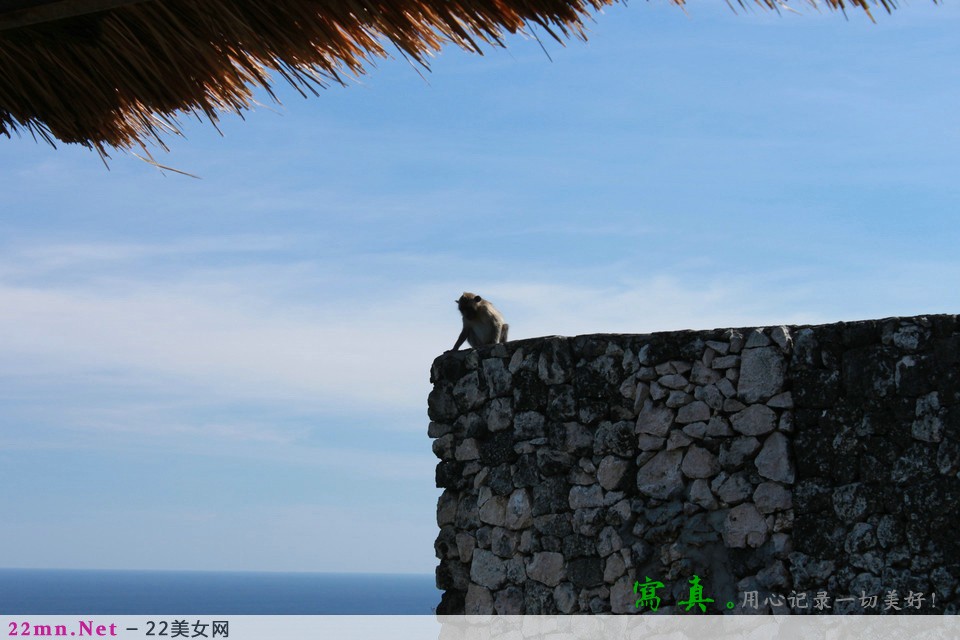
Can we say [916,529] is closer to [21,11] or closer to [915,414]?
[915,414]

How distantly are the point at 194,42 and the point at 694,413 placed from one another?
499cm

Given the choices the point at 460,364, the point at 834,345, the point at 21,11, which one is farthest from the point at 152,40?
the point at 460,364

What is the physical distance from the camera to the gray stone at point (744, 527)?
21.9 feet

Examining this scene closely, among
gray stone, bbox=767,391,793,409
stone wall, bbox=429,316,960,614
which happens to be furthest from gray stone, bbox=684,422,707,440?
gray stone, bbox=767,391,793,409

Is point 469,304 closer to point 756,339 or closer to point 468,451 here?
point 468,451

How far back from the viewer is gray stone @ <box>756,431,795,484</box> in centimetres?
660

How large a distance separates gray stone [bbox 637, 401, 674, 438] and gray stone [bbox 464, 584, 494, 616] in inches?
73.0

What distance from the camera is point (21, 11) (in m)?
2.52

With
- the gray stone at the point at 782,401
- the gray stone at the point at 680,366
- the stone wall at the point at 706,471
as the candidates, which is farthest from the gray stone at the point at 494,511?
the gray stone at the point at 782,401

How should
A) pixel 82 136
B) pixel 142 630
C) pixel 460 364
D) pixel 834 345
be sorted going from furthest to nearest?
pixel 460 364 → pixel 142 630 → pixel 834 345 → pixel 82 136

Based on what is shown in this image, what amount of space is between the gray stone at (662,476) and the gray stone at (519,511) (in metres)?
0.96

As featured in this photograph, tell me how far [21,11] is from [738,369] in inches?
Result: 210

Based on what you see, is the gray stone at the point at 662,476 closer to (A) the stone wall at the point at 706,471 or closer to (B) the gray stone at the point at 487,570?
(A) the stone wall at the point at 706,471

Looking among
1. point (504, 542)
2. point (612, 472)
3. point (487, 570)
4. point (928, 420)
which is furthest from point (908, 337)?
point (487, 570)
